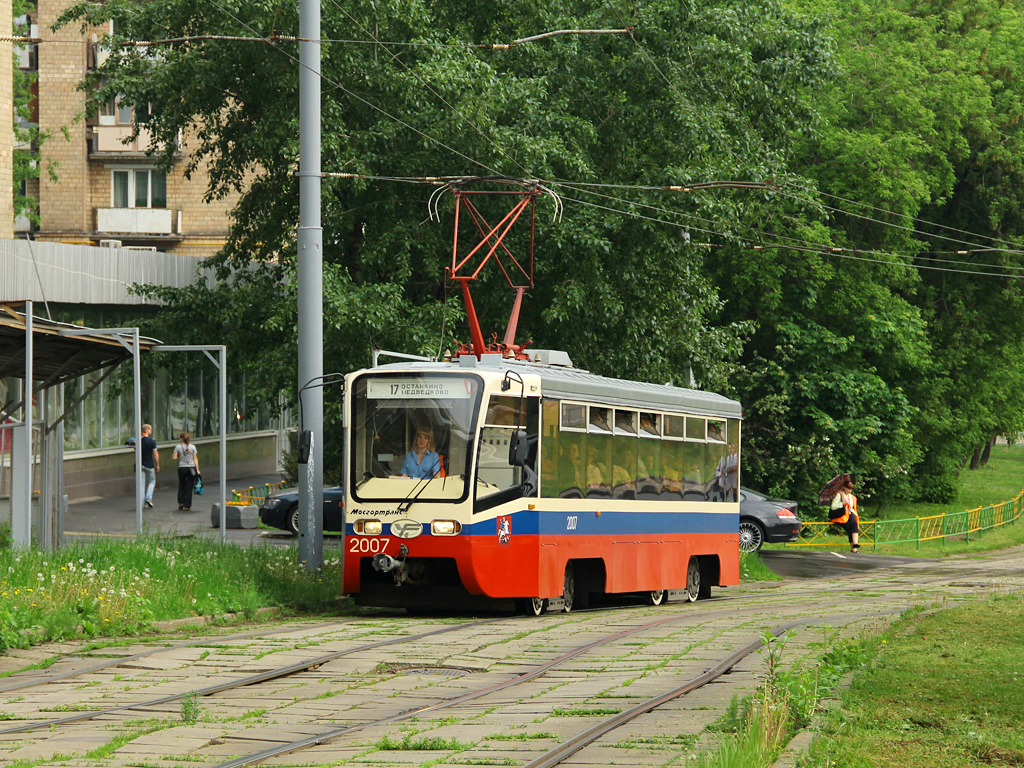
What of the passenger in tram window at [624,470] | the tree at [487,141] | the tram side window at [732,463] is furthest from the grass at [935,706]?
the tree at [487,141]

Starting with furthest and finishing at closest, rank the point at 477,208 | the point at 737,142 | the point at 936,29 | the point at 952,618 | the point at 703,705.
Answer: the point at 936,29
the point at 737,142
the point at 477,208
the point at 952,618
the point at 703,705

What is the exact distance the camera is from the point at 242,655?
37.8ft

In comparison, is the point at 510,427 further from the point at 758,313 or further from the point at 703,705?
the point at 758,313

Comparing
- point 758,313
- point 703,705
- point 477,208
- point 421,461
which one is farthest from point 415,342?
point 758,313

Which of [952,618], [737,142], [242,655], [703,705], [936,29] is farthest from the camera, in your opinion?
[936,29]

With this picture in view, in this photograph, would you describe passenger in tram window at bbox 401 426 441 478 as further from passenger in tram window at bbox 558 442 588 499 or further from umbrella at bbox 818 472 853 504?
umbrella at bbox 818 472 853 504

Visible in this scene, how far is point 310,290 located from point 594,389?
3.63 metres

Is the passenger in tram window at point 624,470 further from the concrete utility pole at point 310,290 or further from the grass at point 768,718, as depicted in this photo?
the grass at point 768,718

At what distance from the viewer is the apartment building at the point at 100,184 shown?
49.9m

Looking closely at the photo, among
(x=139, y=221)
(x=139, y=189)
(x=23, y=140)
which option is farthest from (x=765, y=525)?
(x=23, y=140)

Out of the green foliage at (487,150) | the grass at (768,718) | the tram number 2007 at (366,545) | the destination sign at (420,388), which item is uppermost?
the green foliage at (487,150)

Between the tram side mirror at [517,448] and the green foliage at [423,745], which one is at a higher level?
the tram side mirror at [517,448]

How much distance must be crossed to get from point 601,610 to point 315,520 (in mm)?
3706

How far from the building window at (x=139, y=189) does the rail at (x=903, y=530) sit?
2654cm
